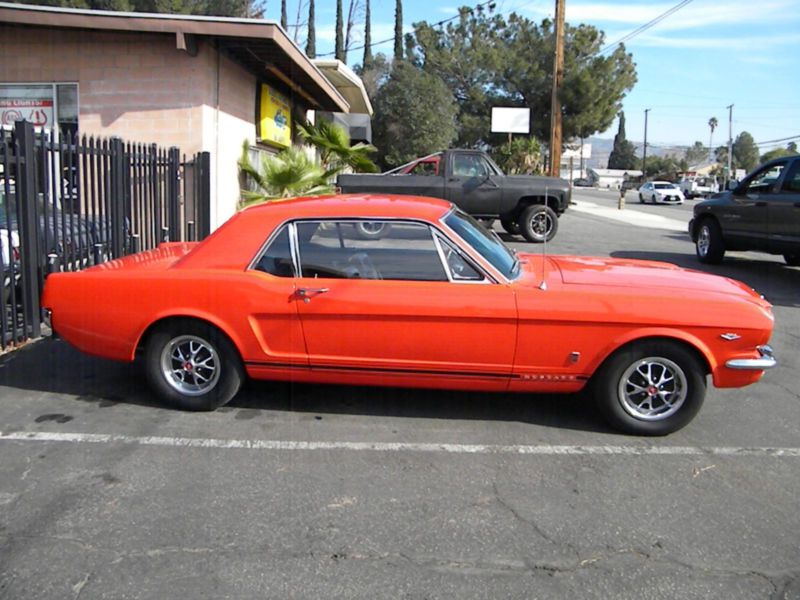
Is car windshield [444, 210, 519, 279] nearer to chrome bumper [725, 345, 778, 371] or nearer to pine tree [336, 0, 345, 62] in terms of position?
chrome bumper [725, 345, 778, 371]

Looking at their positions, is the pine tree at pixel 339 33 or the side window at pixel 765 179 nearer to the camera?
the side window at pixel 765 179

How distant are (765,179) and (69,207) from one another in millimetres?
9810

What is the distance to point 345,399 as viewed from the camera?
5309 millimetres

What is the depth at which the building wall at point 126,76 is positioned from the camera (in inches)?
445

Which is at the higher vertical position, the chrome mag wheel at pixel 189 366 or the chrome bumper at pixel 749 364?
the chrome bumper at pixel 749 364

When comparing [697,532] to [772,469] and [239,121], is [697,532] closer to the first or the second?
[772,469]

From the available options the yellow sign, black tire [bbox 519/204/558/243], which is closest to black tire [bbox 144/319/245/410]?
the yellow sign

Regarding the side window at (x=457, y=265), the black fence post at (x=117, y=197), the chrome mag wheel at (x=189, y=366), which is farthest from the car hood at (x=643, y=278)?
the black fence post at (x=117, y=197)

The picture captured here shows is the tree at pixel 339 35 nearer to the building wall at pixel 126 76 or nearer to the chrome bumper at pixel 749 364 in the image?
the building wall at pixel 126 76

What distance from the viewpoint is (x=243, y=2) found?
31484mm

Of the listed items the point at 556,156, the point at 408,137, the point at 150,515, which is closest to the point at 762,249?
the point at 150,515

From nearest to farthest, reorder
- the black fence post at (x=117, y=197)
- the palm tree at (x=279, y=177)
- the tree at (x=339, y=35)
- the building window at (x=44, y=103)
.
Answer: the black fence post at (x=117, y=197)
the building window at (x=44, y=103)
the palm tree at (x=279, y=177)
the tree at (x=339, y=35)

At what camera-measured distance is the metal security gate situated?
6383 mm

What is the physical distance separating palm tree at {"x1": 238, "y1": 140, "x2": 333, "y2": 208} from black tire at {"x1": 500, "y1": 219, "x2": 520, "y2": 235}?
3789 millimetres
